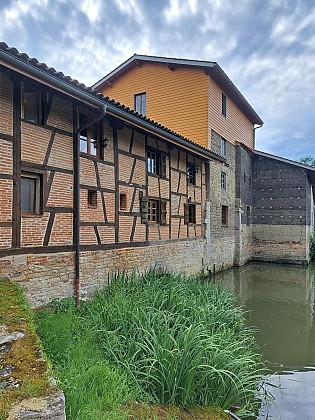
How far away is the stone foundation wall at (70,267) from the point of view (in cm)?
532

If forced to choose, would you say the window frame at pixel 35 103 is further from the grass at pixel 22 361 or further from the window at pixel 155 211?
the window at pixel 155 211

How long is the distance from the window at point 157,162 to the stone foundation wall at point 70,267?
2095 millimetres

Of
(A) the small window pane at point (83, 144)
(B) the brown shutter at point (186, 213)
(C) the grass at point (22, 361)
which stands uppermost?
(A) the small window pane at point (83, 144)

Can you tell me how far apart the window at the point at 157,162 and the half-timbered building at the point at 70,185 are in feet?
0.10

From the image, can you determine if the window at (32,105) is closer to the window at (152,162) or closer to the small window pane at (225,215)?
the window at (152,162)

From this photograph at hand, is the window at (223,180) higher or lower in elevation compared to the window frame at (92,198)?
higher

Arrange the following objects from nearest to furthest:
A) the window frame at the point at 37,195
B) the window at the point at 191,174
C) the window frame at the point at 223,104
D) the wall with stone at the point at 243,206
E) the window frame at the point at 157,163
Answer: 1. the window frame at the point at 37,195
2. the window frame at the point at 157,163
3. the window at the point at 191,174
4. the window frame at the point at 223,104
5. the wall with stone at the point at 243,206

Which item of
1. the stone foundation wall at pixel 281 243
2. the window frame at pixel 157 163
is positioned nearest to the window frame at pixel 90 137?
the window frame at pixel 157 163

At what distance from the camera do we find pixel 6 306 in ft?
12.7

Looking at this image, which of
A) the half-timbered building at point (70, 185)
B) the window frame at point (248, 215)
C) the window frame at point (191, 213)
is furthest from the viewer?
the window frame at point (248, 215)

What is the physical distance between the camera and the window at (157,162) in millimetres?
9311

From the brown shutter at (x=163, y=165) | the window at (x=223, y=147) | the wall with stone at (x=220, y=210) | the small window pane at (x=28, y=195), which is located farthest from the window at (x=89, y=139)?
the window at (x=223, y=147)

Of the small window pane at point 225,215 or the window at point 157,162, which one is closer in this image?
the window at point 157,162

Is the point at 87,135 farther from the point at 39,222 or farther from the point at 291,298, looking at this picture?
the point at 291,298
